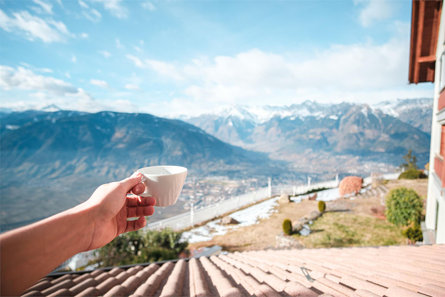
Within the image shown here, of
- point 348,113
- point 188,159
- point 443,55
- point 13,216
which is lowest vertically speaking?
point 13,216

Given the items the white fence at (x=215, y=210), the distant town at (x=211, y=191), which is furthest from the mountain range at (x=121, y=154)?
the white fence at (x=215, y=210)

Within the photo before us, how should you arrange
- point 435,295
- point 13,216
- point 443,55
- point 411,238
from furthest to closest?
1. point 13,216
2. point 411,238
3. point 443,55
4. point 435,295

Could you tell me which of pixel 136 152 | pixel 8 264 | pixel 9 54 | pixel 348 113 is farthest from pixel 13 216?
pixel 348 113

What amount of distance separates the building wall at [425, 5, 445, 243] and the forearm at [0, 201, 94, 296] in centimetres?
757

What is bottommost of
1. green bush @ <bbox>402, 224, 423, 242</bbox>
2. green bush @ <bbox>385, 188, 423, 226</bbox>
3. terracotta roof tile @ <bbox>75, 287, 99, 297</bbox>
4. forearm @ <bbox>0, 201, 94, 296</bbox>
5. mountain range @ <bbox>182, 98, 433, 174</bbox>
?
green bush @ <bbox>402, 224, 423, 242</bbox>

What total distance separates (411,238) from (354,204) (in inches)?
287

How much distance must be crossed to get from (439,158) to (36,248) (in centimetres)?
874

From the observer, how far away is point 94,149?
333 feet

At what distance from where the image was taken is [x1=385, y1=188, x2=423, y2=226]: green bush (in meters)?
8.01

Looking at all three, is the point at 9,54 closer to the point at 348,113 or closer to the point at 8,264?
the point at 8,264

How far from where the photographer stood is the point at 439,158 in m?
6.04

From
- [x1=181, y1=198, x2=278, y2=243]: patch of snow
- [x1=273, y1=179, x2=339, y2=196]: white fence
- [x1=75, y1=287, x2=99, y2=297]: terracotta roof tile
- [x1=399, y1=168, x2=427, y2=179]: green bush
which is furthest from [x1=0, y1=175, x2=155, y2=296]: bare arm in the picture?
[x1=399, y1=168, x2=427, y2=179]: green bush

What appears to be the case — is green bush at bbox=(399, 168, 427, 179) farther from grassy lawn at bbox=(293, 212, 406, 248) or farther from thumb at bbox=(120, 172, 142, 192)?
thumb at bbox=(120, 172, 142, 192)

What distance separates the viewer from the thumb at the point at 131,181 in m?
1.17
